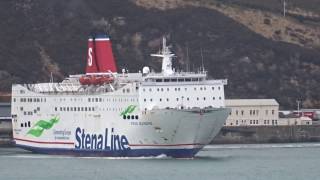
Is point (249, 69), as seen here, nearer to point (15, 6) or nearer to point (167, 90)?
point (15, 6)

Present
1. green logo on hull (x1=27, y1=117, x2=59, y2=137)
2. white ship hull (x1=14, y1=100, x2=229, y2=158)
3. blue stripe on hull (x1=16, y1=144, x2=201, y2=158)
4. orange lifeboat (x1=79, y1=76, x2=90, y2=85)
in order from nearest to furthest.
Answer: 1. white ship hull (x1=14, y1=100, x2=229, y2=158)
2. blue stripe on hull (x1=16, y1=144, x2=201, y2=158)
3. green logo on hull (x1=27, y1=117, x2=59, y2=137)
4. orange lifeboat (x1=79, y1=76, x2=90, y2=85)

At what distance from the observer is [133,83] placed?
8794 cm

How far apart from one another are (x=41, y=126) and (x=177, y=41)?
41.3 metres

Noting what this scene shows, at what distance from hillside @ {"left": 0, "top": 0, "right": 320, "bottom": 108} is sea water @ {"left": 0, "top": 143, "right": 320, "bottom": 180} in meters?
29.2

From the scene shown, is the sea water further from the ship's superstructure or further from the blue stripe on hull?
the ship's superstructure

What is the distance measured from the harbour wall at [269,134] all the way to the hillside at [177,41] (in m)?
11.0

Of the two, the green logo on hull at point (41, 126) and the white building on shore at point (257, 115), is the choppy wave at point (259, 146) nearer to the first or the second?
the white building on shore at point (257, 115)

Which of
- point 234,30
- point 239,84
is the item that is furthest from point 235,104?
point 234,30

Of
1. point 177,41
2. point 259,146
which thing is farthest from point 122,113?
point 177,41

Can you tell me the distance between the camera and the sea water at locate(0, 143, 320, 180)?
251ft

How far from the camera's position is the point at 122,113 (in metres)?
87.6

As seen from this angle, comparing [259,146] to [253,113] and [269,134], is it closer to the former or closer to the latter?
[269,134]

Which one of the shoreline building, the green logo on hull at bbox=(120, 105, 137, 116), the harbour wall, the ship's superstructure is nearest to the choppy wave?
the harbour wall

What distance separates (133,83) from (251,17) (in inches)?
2088
